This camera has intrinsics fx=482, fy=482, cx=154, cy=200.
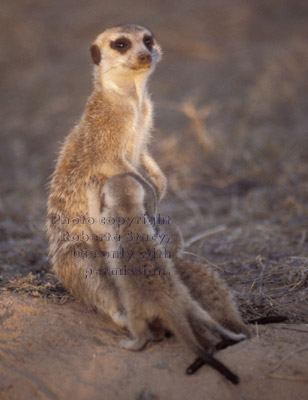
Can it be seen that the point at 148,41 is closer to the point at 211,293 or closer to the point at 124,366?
the point at 211,293

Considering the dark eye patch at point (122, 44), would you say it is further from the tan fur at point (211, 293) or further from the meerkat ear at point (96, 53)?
the tan fur at point (211, 293)

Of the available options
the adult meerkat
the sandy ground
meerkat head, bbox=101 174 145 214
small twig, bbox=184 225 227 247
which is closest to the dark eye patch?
the adult meerkat

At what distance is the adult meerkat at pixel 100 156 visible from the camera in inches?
137

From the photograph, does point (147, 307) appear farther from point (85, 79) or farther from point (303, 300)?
point (85, 79)

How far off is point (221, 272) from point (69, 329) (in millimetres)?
1764

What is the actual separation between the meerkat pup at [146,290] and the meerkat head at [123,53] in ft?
4.01

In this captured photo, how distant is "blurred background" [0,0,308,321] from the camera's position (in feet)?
16.2

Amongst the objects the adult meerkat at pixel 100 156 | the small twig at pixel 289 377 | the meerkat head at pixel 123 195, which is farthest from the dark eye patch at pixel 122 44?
the small twig at pixel 289 377

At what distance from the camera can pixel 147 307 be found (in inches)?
113

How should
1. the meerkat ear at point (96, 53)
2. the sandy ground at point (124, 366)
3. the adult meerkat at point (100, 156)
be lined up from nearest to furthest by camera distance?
the sandy ground at point (124, 366) → the adult meerkat at point (100, 156) → the meerkat ear at point (96, 53)

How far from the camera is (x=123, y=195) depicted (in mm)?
3025

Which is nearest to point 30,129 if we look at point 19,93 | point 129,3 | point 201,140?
point 19,93

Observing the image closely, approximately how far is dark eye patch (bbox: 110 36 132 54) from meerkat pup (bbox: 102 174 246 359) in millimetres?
1397

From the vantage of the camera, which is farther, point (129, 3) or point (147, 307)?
point (129, 3)
